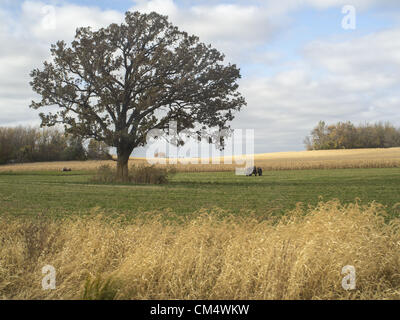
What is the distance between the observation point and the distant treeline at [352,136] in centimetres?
9281

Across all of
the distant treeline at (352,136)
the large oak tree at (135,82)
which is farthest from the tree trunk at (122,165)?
the distant treeline at (352,136)

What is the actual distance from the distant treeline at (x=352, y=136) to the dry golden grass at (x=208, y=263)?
90.6 m

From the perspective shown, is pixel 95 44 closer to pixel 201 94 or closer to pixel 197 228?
pixel 201 94

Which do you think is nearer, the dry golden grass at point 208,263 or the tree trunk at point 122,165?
the dry golden grass at point 208,263

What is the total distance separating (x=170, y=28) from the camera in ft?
103

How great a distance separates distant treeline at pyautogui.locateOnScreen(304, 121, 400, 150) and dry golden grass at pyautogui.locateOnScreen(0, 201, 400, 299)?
90.6m

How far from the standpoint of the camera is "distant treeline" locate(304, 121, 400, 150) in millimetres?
92812

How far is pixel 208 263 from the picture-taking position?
6.65 metres

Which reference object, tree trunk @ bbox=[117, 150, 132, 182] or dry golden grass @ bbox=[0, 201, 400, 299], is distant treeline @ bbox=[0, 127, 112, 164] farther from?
dry golden grass @ bbox=[0, 201, 400, 299]

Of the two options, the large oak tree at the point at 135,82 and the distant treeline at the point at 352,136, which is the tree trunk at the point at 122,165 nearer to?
the large oak tree at the point at 135,82

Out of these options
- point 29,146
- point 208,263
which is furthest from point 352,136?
point 208,263

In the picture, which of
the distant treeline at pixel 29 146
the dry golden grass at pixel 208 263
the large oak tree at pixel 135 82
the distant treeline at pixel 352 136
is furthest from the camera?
the distant treeline at pixel 352 136

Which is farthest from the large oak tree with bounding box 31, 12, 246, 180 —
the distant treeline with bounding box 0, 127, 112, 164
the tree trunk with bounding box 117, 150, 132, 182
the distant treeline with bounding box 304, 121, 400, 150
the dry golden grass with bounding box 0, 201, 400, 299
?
the distant treeline with bounding box 304, 121, 400, 150
